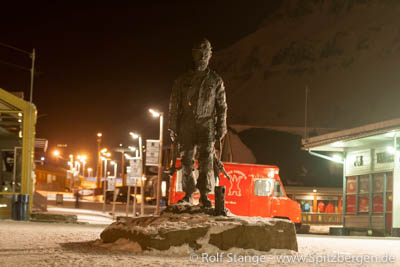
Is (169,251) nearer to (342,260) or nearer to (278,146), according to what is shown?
(342,260)

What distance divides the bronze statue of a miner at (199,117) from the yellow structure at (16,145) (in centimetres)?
1243

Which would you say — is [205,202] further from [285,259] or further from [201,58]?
[201,58]

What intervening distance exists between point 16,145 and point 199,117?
794 inches

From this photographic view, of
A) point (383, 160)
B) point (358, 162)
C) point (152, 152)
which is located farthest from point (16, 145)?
point (383, 160)

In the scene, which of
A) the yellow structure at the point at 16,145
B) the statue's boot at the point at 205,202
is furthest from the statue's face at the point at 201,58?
the yellow structure at the point at 16,145

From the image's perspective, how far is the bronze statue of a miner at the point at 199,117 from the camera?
11336mm

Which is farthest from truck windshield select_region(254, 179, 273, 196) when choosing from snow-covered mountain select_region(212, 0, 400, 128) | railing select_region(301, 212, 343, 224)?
snow-covered mountain select_region(212, 0, 400, 128)

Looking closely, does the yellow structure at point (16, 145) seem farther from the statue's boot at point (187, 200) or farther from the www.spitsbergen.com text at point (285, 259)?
the www.spitsbergen.com text at point (285, 259)

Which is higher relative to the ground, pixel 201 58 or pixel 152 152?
pixel 201 58

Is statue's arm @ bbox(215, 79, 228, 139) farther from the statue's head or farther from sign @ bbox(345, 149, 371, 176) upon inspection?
sign @ bbox(345, 149, 371, 176)

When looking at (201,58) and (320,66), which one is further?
(320,66)

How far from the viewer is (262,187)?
992 inches

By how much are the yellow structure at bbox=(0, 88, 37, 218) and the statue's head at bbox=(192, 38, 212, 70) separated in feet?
41.3

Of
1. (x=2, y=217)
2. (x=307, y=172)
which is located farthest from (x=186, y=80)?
(x=307, y=172)
